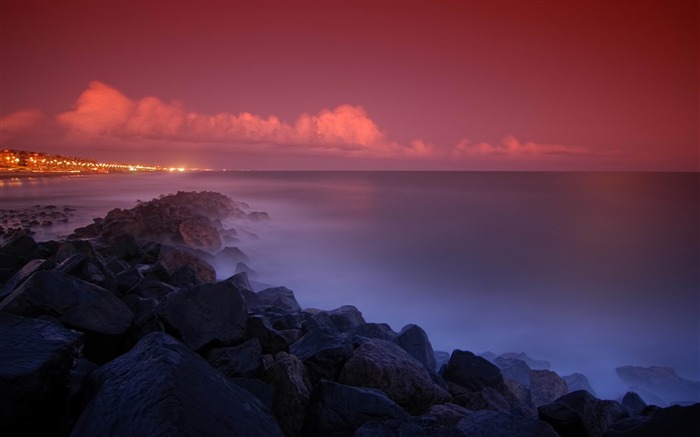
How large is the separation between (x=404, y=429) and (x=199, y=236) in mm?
14803

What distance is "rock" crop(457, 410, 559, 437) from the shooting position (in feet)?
10.2

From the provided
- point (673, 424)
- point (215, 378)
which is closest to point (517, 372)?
point (673, 424)

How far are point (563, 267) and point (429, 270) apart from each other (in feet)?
22.3

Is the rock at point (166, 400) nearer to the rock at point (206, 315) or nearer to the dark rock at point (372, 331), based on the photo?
the rock at point (206, 315)

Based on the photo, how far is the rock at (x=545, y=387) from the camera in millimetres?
6980

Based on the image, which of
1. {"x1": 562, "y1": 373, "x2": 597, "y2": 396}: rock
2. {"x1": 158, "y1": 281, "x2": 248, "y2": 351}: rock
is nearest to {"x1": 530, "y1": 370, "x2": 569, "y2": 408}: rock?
{"x1": 562, "y1": 373, "x2": 597, "y2": 396}: rock

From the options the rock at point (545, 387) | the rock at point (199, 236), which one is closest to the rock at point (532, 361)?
the rock at point (545, 387)

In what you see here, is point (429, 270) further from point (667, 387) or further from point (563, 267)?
point (667, 387)

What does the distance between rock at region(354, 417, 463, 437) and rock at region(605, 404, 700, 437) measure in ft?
6.14

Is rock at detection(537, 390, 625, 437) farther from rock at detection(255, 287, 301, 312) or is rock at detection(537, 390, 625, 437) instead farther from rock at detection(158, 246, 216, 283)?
rock at detection(158, 246, 216, 283)

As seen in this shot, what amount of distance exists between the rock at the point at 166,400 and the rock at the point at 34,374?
0.24 meters

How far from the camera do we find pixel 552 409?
152 inches

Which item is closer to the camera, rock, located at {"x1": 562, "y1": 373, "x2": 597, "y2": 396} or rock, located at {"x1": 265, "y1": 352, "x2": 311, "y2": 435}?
rock, located at {"x1": 265, "y1": 352, "x2": 311, "y2": 435}

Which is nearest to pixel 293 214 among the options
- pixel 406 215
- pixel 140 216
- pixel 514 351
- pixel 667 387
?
pixel 406 215
